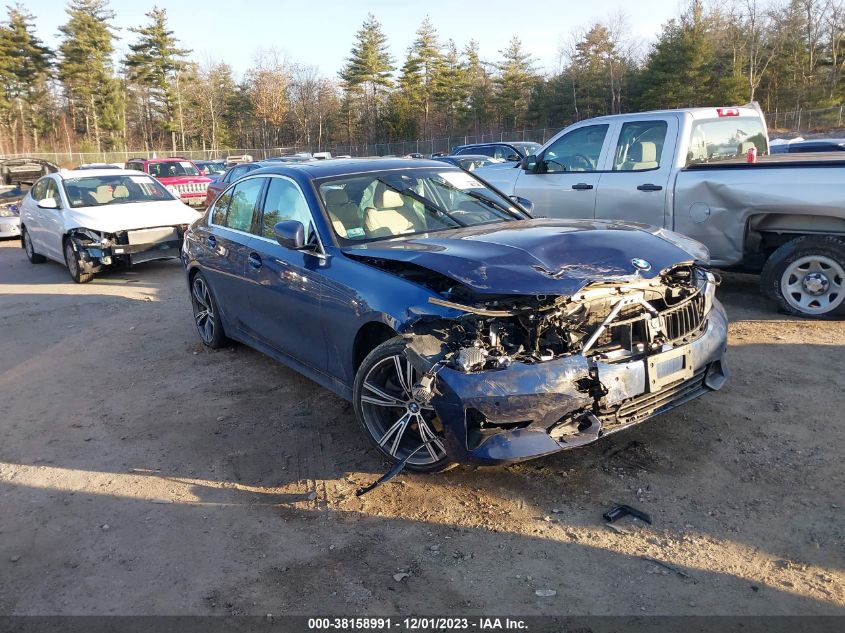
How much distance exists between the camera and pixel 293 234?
4.53 metres

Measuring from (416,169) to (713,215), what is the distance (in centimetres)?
335

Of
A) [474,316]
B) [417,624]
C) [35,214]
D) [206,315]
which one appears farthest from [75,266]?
[417,624]

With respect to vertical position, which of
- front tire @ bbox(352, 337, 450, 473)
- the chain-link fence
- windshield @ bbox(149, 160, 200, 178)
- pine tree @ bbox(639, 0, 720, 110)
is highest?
pine tree @ bbox(639, 0, 720, 110)

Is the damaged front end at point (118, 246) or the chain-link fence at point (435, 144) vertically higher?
the chain-link fence at point (435, 144)

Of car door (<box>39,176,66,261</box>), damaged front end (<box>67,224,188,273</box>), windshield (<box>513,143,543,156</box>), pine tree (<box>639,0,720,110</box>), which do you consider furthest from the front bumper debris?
pine tree (<box>639,0,720,110</box>)

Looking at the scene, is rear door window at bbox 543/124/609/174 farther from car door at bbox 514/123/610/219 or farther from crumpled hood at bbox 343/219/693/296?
crumpled hood at bbox 343/219/693/296

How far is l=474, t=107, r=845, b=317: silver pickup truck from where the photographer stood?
20.6 feet

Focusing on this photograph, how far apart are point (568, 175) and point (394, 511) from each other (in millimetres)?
5818

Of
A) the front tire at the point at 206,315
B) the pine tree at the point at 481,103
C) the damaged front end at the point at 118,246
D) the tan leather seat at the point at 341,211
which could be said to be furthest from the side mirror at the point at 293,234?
the pine tree at the point at 481,103

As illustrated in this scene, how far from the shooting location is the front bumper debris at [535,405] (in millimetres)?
3365

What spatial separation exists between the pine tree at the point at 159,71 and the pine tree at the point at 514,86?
101 feet

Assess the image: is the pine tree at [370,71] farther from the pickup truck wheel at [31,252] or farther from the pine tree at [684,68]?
the pickup truck wheel at [31,252]

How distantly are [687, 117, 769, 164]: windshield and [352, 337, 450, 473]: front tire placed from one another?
507 centimetres

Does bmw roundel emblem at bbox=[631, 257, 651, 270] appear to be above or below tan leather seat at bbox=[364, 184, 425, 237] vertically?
below
